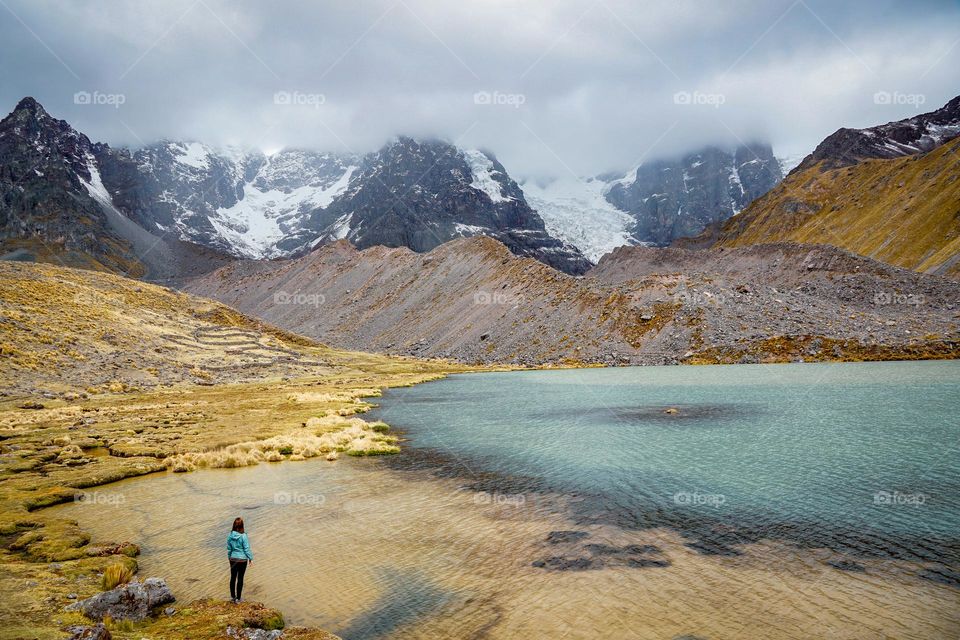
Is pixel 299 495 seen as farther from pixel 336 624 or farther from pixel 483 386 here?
pixel 483 386

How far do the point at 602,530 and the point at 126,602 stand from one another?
15469mm

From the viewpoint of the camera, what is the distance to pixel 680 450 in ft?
110

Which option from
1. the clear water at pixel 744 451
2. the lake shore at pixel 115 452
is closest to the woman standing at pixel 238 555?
the lake shore at pixel 115 452

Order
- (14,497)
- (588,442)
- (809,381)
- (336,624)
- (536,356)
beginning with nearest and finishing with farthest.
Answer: (336,624) < (14,497) < (588,442) < (809,381) < (536,356)

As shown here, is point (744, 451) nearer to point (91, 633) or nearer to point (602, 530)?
point (602, 530)

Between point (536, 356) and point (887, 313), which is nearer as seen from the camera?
point (887, 313)

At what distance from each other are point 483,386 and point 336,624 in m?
72.2

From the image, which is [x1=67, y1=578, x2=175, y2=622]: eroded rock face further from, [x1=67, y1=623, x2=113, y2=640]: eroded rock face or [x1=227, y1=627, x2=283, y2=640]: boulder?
[x1=227, y1=627, x2=283, y2=640]: boulder

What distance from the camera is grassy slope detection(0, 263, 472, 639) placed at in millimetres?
17500

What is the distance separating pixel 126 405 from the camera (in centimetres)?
6197

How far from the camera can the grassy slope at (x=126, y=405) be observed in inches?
689

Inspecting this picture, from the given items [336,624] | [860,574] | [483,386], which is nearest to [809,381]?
[483,386]

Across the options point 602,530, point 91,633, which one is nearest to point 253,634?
point 91,633

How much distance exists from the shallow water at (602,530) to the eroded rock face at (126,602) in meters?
1.31
